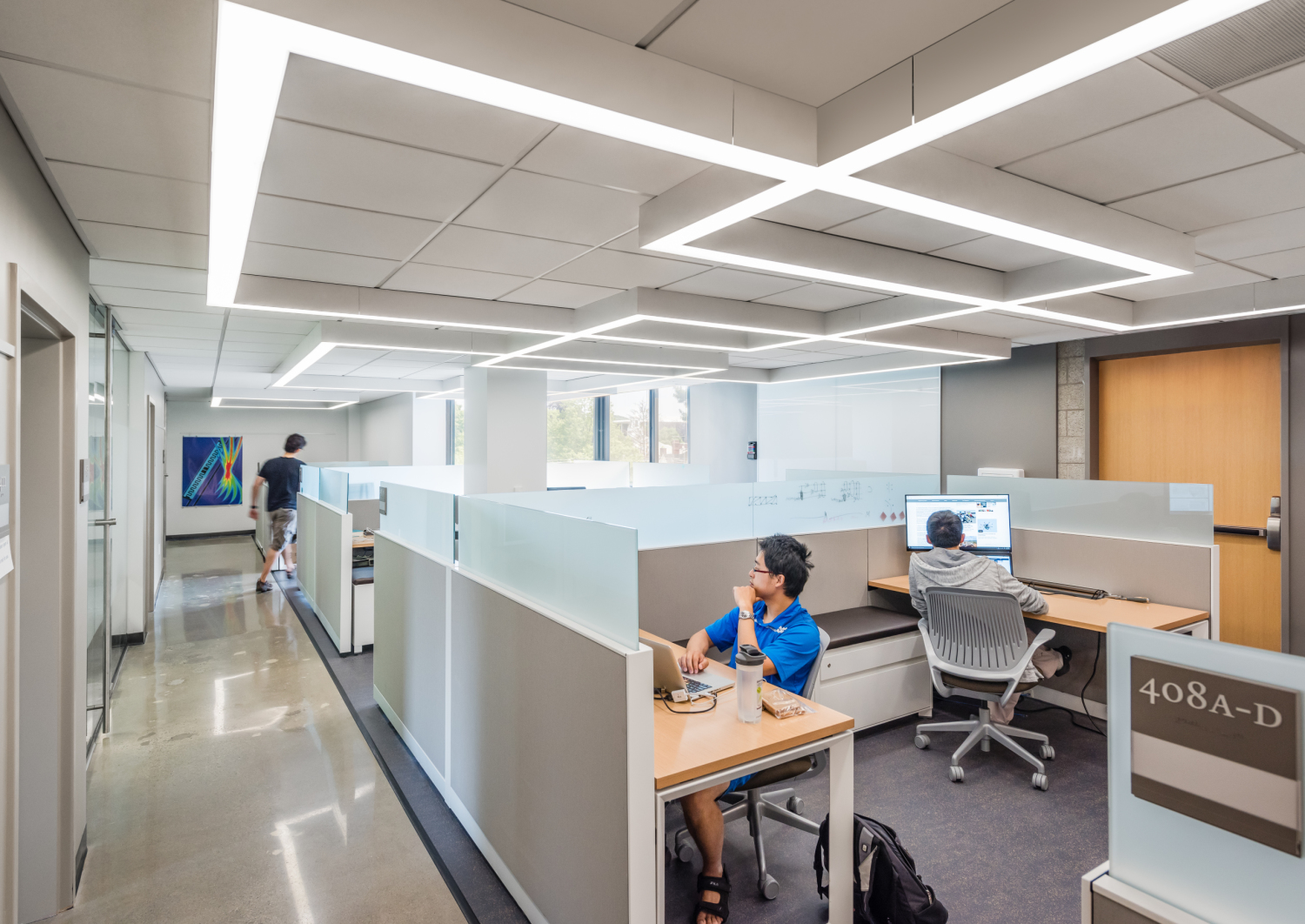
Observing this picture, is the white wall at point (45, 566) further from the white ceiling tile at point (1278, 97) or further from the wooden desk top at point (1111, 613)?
the wooden desk top at point (1111, 613)

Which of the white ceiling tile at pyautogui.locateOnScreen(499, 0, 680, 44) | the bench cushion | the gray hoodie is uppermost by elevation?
the white ceiling tile at pyautogui.locateOnScreen(499, 0, 680, 44)

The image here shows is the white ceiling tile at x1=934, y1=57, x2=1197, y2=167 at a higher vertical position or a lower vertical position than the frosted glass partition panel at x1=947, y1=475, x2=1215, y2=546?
higher

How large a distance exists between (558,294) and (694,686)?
9.07 ft

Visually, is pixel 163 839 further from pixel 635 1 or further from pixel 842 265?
pixel 842 265

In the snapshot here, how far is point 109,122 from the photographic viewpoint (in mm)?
1898

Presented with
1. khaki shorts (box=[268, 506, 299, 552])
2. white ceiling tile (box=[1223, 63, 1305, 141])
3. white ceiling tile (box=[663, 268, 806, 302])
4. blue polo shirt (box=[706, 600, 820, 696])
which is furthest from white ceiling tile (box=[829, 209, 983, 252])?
khaki shorts (box=[268, 506, 299, 552])

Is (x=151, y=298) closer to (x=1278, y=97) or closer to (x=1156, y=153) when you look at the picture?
(x=1156, y=153)

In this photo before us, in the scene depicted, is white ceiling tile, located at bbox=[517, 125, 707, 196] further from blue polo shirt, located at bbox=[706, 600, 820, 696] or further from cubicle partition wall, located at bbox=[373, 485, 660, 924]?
blue polo shirt, located at bbox=[706, 600, 820, 696]

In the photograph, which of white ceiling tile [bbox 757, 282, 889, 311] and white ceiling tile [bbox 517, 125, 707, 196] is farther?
white ceiling tile [bbox 757, 282, 889, 311]

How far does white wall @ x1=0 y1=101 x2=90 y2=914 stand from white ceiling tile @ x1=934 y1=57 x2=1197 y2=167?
8.62ft

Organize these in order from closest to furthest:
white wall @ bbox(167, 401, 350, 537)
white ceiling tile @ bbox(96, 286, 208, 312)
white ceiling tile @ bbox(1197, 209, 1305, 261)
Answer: white ceiling tile @ bbox(1197, 209, 1305, 261)
white ceiling tile @ bbox(96, 286, 208, 312)
white wall @ bbox(167, 401, 350, 537)

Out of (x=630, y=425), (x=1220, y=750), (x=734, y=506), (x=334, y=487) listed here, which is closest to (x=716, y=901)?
(x=1220, y=750)

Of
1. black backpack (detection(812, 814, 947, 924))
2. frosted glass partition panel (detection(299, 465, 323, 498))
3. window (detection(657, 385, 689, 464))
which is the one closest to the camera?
black backpack (detection(812, 814, 947, 924))

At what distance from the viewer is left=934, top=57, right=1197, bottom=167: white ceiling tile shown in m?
1.81
